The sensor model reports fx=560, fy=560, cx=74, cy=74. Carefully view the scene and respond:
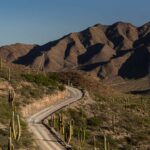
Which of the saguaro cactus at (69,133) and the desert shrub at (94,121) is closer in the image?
the saguaro cactus at (69,133)

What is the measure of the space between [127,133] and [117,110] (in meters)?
11.3

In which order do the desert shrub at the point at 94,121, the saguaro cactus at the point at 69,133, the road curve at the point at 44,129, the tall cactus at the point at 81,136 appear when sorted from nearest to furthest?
1. the saguaro cactus at the point at 69,133
2. the road curve at the point at 44,129
3. the tall cactus at the point at 81,136
4. the desert shrub at the point at 94,121

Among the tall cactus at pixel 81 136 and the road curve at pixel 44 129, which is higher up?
the road curve at pixel 44 129

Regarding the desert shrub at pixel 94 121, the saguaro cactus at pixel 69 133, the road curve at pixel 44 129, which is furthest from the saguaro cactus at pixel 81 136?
the desert shrub at pixel 94 121

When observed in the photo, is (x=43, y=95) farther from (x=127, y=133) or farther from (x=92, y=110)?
(x=127, y=133)

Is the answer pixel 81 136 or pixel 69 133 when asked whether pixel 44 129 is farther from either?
pixel 69 133

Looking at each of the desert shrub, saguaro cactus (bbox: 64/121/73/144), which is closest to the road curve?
saguaro cactus (bbox: 64/121/73/144)

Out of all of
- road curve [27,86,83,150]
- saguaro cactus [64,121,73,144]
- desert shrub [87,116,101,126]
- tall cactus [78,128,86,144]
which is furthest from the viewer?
desert shrub [87,116,101,126]

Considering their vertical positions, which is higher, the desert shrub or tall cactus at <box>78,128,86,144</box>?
the desert shrub

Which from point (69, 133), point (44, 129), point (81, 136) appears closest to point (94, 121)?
point (81, 136)

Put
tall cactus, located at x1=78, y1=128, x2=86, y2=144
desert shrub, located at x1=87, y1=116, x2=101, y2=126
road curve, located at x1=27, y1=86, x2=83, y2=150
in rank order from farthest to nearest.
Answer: desert shrub, located at x1=87, y1=116, x2=101, y2=126 → tall cactus, located at x1=78, y1=128, x2=86, y2=144 → road curve, located at x1=27, y1=86, x2=83, y2=150

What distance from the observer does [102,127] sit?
7100 centimetres

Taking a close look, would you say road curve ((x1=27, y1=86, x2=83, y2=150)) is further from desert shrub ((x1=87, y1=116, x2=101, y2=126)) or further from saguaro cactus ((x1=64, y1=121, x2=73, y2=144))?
desert shrub ((x1=87, y1=116, x2=101, y2=126))

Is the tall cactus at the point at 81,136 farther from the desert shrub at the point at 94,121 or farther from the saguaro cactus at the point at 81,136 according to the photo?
the desert shrub at the point at 94,121
